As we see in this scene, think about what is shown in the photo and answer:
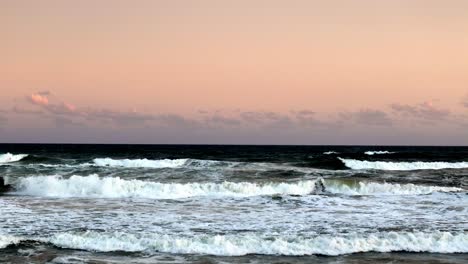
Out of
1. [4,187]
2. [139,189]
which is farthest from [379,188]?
[4,187]

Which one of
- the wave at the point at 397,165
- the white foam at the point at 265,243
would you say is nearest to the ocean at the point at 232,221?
the white foam at the point at 265,243

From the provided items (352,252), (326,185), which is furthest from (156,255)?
(326,185)

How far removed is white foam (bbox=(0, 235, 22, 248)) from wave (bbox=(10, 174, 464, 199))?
28.7 feet

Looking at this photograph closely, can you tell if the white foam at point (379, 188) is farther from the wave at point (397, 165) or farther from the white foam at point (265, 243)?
the wave at point (397, 165)

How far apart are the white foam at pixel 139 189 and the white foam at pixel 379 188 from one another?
1.25 metres

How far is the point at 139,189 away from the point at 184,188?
6.14 ft

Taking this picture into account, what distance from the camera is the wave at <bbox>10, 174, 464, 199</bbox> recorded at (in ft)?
67.4

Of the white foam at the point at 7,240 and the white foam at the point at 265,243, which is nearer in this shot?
the white foam at the point at 265,243

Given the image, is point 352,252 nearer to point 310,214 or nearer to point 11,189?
point 310,214

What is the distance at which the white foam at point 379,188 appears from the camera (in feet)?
70.3

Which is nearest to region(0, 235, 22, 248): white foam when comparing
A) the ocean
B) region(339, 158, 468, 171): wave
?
the ocean

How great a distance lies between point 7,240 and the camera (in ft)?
36.1

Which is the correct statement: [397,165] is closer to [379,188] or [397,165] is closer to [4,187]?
[379,188]

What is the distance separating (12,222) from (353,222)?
911cm
